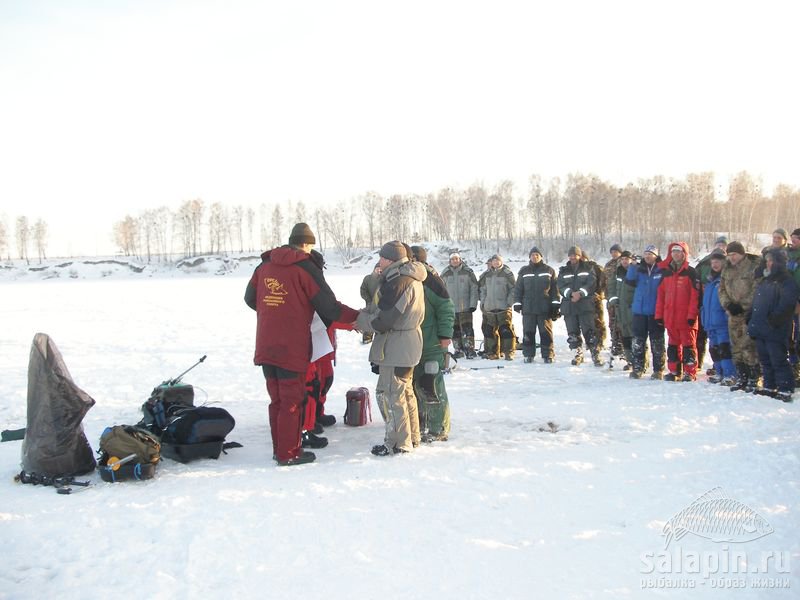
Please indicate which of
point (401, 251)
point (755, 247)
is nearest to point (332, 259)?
point (755, 247)

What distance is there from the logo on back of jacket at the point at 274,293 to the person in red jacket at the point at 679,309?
5664 mm

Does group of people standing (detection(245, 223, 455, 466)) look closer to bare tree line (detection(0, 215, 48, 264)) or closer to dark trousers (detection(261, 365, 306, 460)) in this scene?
dark trousers (detection(261, 365, 306, 460))

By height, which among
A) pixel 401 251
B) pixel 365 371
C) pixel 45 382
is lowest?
pixel 365 371

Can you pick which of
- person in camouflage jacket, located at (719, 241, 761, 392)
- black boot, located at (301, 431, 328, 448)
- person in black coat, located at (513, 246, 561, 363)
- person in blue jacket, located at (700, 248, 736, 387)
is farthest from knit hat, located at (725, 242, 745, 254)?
black boot, located at (301, 431, 328, 448)

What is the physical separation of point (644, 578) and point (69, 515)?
11.6 feet

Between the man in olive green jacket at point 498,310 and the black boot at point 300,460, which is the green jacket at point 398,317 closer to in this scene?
the black boot at point 300,460

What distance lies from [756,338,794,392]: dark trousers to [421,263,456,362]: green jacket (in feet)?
13.1

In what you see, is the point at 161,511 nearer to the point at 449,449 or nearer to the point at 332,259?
the point at 449,449

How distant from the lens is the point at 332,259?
73.2m

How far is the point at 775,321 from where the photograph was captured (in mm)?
6711

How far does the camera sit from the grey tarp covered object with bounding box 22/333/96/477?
453 centimetres

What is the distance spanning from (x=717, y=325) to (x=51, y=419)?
7.71 metres

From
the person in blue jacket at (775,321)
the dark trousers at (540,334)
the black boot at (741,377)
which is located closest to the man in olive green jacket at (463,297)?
the dark trousers at (540,334)

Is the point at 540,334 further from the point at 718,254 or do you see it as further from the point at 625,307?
the point at 718,254
